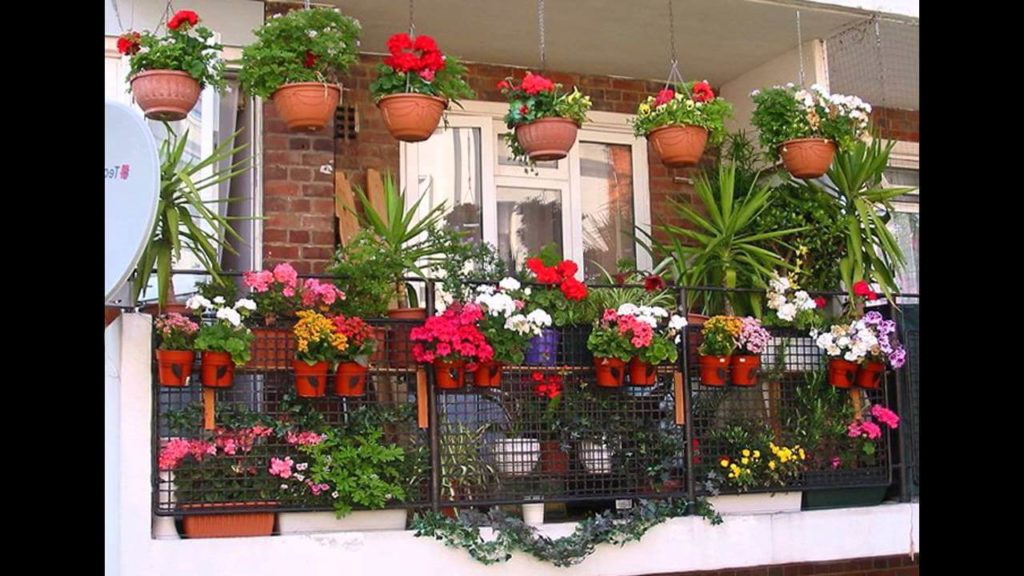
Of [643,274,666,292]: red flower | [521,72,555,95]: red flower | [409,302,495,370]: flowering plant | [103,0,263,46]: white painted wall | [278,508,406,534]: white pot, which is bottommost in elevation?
[278,508,406,534]: white pot

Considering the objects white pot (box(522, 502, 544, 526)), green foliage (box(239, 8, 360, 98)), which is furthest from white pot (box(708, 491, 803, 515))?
green foliage (box(239, 8, 360, 98))

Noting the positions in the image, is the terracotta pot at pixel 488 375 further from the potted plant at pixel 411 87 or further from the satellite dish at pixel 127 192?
the satellite dish at pixel 127 192

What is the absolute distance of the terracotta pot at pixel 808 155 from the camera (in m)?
6.06

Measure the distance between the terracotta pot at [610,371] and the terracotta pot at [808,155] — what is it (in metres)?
1.59

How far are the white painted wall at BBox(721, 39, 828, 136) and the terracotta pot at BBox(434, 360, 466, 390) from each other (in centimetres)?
254

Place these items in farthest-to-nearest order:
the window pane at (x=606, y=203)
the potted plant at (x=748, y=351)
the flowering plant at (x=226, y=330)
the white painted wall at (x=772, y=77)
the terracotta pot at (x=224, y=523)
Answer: the window pane at (x=606, y=203), the white painted wall at (x=772, y=77), the potted plant at (x=748, y=351), the terracotta pot at (x=224, y=523), the flowering plant at (x=226, y=330)

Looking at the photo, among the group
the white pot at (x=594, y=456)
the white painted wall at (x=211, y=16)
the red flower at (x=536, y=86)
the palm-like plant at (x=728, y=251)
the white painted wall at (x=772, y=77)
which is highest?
the white painted wall at (x=211, y=16)

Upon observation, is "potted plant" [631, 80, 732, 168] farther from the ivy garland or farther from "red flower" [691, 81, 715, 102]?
the ivy garland

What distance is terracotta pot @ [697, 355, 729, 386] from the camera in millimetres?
5605

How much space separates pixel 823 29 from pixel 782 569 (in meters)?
3.24

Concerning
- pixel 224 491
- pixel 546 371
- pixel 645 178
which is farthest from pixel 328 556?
pixel 645 178

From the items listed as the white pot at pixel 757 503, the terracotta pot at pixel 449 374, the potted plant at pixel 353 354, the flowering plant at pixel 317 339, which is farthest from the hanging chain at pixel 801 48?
the flowering plant at pixel 317 339
